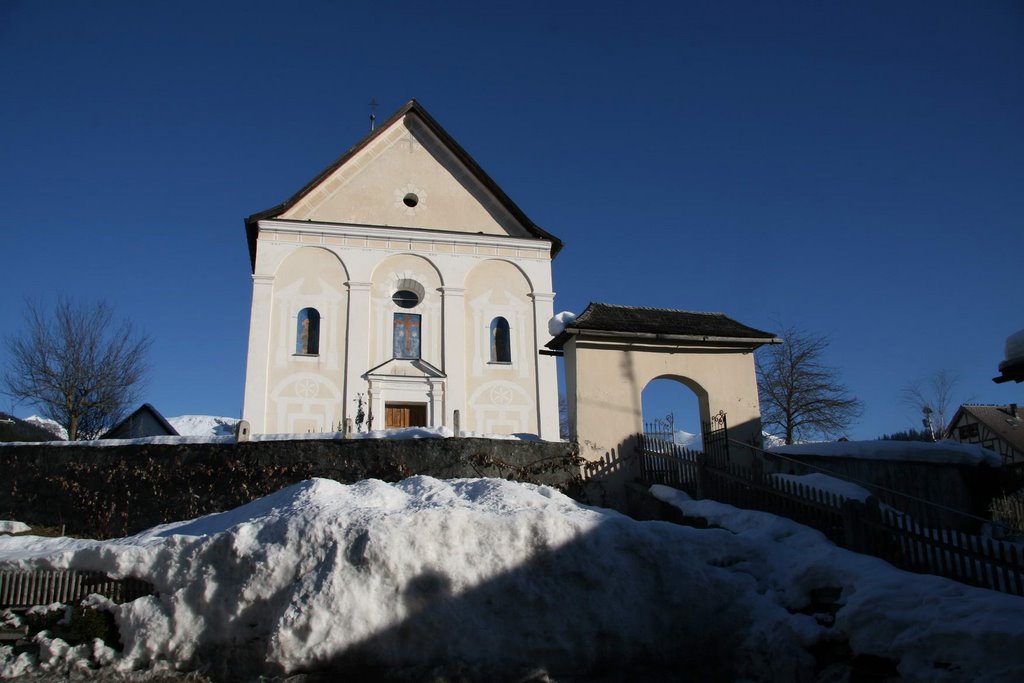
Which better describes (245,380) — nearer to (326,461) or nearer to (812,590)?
(326,461)

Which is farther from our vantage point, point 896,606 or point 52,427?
point 52,427

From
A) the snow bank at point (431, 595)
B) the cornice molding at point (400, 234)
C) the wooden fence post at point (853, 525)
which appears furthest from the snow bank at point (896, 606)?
the cornice molding at point (400, 234)

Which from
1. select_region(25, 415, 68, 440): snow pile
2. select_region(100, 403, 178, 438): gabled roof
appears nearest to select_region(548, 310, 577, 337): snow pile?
select_region(100, 403, 178, 438): gabled roof

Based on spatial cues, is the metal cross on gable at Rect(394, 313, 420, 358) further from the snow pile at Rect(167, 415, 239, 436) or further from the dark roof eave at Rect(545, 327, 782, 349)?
the snow pile at Rect(167, 415, 239, 436)

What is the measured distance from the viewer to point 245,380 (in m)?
21.0

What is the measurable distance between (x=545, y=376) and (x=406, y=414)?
4339 mm

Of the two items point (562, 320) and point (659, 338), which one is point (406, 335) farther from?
point (659, 338)

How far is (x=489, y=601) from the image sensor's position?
7648mm

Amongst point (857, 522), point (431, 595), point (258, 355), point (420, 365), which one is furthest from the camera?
point (420, 365)

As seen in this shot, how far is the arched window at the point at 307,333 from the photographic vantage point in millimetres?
22031

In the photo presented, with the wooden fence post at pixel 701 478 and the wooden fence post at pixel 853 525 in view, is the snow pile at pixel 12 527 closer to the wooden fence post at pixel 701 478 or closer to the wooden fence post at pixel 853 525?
the wooden fence post at pixel 701 478

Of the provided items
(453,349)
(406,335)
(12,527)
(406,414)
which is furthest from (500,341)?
(12,527)

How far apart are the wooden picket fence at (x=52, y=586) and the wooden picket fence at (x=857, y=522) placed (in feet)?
26.3

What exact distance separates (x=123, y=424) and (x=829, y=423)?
2607 cm
